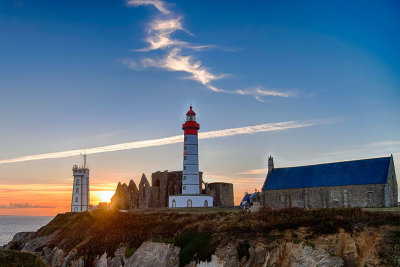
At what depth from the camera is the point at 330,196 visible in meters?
46.4

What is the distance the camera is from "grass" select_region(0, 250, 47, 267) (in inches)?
782

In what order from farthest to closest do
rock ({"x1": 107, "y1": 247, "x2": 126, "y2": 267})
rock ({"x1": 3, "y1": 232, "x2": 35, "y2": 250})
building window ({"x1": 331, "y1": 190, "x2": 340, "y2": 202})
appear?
rock ({"x1": 3, "y1": 232, "x2": 35, "y2": 250}), building window ({"x1": 331, "y1": 190, "x2": 340, "y2": 202}), rock ({"x1": 107, "y1": 247, "x2": 126, "y2": 267})

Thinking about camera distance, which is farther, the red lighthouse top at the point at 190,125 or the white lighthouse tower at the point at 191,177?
the red lighthouse top at the point at 190,125

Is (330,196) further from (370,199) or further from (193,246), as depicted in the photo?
(193,246)

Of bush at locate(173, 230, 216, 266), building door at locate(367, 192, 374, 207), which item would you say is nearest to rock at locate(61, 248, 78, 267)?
bush at locate(173, 230, 216, 266)

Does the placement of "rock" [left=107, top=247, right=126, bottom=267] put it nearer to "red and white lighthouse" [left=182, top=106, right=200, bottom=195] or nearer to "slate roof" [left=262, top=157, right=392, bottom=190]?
"red and white lighthouse" [left=182, top=106, right=200, bottom=195]

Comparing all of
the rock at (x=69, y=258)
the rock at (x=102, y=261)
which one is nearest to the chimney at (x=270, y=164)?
the rock at (x=102, y=261)

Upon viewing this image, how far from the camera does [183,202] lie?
56969mm

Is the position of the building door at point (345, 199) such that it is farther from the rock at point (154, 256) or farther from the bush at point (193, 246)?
the rock at point (154, 256)

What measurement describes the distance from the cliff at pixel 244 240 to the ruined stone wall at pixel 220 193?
21.3 metres

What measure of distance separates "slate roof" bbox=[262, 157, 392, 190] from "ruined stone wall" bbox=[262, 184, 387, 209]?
0.55 metres

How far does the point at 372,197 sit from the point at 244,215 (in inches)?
672

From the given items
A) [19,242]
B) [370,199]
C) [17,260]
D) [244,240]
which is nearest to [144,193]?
[19,242]

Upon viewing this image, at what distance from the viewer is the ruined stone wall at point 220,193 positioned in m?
64.8
